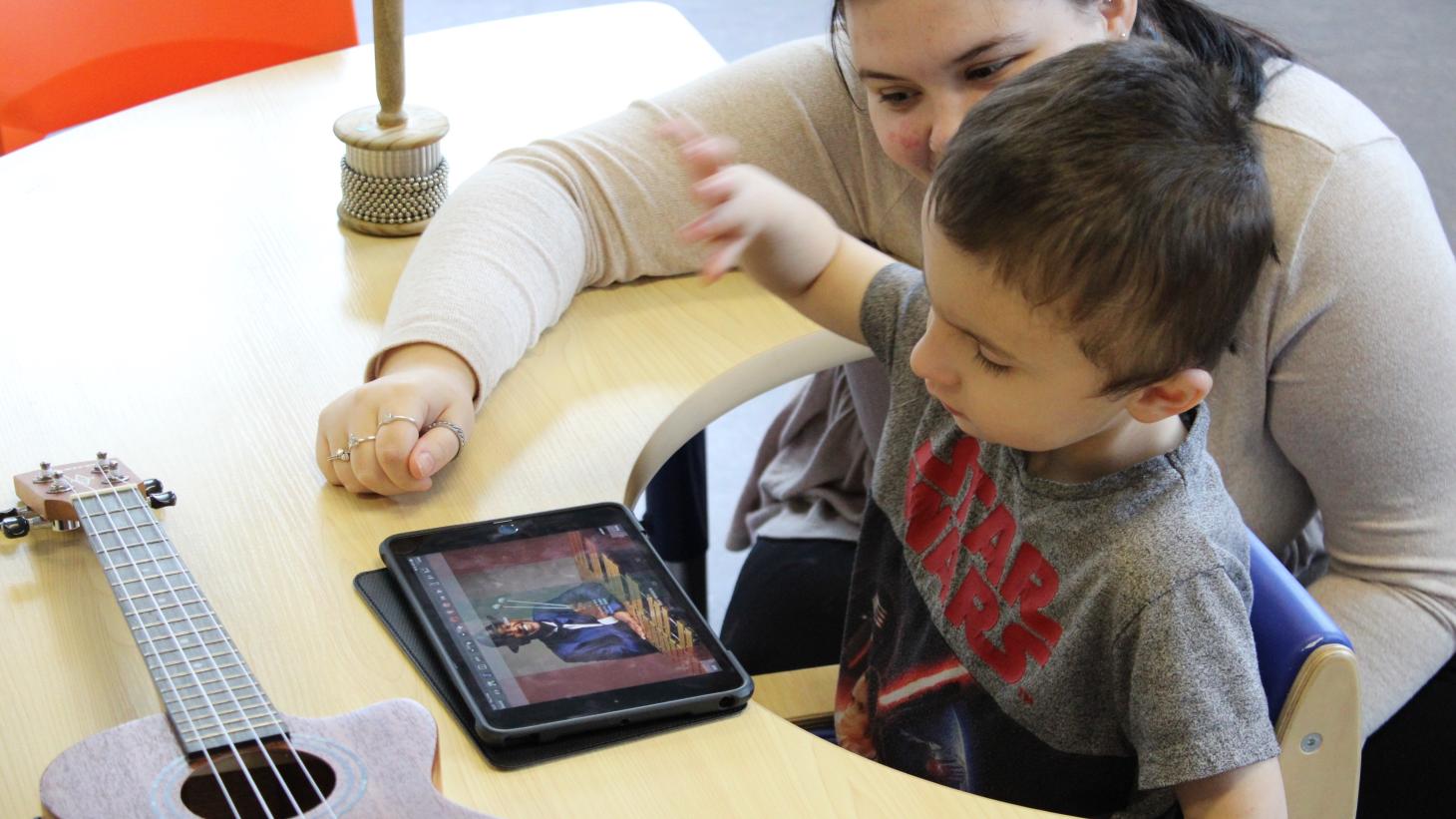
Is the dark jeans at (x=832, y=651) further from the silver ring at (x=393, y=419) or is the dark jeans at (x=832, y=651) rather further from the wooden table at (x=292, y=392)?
the silver ring at (x=393, y=419)

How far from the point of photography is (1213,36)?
1.02 meters

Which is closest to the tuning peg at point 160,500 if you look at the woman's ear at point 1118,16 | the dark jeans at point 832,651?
the dark jeans at point 832,651

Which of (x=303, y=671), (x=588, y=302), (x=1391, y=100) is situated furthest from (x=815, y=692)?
(x=1391, y=100)

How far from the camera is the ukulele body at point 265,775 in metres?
0.64

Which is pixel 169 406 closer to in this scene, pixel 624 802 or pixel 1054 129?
pixel 624 802

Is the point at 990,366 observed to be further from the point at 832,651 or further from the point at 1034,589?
the point at 832,651

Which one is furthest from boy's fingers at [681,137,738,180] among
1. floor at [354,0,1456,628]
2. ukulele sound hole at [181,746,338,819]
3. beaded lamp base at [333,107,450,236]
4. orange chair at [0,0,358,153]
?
floor at [354,0,1456,628]

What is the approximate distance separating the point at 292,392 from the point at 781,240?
0.34 m

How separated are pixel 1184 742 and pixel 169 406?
2.12ft

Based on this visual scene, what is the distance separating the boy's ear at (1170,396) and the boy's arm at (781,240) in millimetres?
241

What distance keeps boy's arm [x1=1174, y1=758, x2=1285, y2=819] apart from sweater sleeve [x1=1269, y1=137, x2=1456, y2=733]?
27 centimetres

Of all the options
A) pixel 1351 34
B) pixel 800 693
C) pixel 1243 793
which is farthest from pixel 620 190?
pixel 1351 34

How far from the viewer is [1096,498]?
83 centimetres

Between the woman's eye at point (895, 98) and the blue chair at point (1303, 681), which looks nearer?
the blue chair at point (1303, 681)
